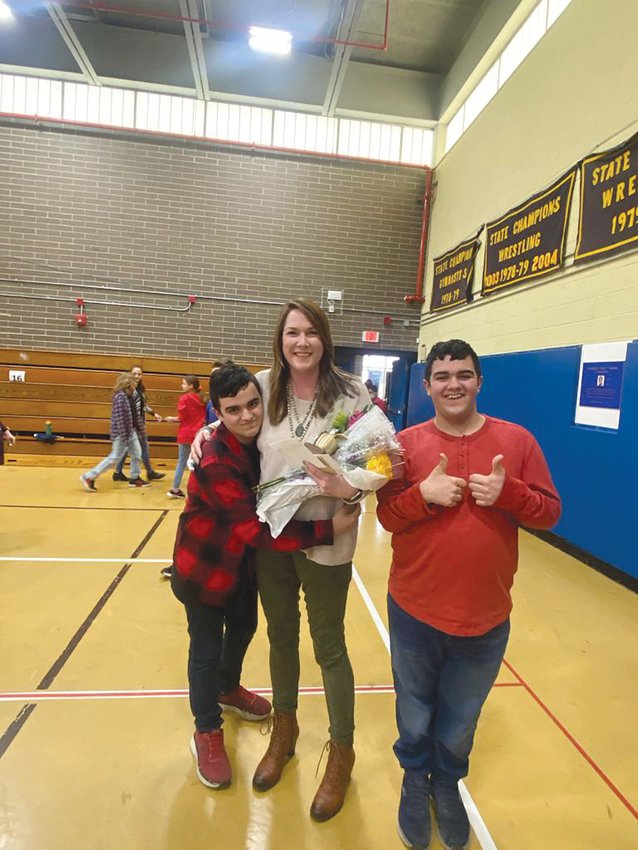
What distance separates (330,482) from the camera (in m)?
1.33

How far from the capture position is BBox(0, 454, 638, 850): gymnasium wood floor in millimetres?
1583

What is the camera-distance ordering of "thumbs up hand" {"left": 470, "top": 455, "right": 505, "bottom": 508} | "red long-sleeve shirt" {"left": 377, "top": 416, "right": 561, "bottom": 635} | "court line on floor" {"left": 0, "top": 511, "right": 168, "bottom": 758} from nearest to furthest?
"thumbs up hand" {"left": 470, "top": 455, "right": 505, "bottom": 508} < "red long-sleeve shirt" {"left": 377, "top": 416, "right": 561, "bottom": 635} < "court line on floor" {"left": 0, "top": 511, "right": 168, "bottom": 758}

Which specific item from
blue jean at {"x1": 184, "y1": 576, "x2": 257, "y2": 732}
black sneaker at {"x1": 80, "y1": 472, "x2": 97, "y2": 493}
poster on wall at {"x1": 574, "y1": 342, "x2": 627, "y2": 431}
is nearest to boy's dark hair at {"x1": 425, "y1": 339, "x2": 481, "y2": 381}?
blue jean at {"x1": 184, "y1": 576, "x2": 257, "y2": 732}

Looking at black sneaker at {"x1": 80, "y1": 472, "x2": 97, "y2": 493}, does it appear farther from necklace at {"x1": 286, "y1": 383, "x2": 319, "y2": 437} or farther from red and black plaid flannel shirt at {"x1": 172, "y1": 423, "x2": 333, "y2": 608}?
necklace at {"x1": 286, "y1": 383, "x2": 319, "y2": 437}

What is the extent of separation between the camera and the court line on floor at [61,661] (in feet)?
6.31

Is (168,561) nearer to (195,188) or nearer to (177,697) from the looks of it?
(177,697)

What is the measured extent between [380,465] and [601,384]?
11.7ft

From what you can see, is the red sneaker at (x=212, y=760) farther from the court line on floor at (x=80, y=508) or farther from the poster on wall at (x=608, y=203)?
the poster on wall at (x=608, y=203)

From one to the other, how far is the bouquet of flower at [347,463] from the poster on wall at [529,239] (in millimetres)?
4463

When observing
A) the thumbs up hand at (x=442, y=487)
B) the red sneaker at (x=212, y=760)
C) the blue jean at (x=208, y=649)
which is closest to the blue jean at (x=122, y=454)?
the blue jean at (x=208, y=649)

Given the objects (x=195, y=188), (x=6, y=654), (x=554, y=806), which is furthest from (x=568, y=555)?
(x=195, y=188)

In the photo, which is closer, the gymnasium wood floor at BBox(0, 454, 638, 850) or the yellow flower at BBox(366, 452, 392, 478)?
the yellow flower at BBox(366, 452, 392, 478)

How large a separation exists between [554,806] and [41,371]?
28.5 feet

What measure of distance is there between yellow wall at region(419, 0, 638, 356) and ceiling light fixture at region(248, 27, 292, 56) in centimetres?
284
